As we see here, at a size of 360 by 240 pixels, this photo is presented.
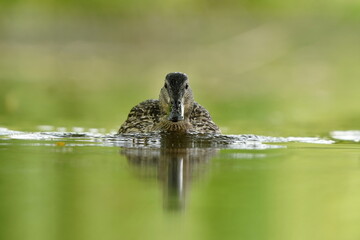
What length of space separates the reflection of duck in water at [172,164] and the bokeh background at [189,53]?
17.5 ft

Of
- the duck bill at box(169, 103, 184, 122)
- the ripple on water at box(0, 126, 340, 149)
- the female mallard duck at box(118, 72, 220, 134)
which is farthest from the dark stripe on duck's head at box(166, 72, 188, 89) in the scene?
the ripple on water at box(0, 126, 340, 149)

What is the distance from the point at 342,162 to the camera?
8.65 meters

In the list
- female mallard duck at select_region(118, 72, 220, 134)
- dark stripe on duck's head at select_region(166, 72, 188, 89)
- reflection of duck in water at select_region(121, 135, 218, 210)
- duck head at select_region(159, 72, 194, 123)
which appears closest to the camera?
reflection of duck in water at select_region(121, 135, 218, 210)


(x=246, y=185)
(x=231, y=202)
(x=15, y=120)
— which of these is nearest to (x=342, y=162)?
(x=246, y=185)

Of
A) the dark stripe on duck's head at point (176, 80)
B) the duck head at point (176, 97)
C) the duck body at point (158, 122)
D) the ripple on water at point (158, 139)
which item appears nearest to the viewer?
the ripple on water at point (158, 139)

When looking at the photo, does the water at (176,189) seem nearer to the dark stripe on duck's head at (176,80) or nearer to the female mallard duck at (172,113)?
the female mallard duck at (172,113)

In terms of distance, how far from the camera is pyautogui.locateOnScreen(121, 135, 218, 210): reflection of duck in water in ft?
21.8

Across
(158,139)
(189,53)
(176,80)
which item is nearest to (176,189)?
(158,139)

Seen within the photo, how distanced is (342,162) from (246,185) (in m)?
1.81

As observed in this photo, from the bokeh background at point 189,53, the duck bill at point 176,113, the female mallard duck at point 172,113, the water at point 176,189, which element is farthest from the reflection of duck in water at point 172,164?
the bokeh background at point 189,53

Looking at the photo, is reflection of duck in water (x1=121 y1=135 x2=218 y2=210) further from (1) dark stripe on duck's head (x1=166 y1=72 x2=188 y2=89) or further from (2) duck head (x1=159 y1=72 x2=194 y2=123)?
(1) dark stripe on duck's head (x1=166 y1=72 x2=188 y2=89)

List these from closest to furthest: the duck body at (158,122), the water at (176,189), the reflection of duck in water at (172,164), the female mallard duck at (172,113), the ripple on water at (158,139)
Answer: the water at (176,189), the reflection of duck in water at (172,164), the ripple on water at (158,139), the female mallard duck at (172,113), the duck body at (158,122)

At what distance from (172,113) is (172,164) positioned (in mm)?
1877

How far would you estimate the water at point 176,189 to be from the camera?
220 inches
